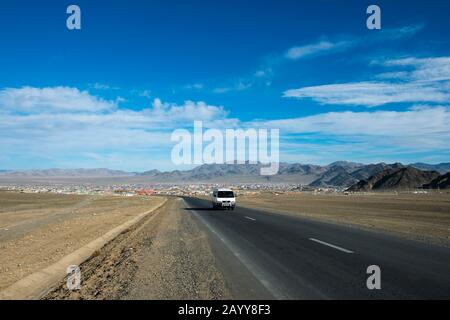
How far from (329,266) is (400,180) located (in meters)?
187

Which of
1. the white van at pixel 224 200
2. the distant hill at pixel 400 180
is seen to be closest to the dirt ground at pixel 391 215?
the white van at pixel 224 200

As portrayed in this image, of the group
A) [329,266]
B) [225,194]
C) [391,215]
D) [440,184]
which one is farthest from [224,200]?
[440,184]

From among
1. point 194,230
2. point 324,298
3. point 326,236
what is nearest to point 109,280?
point 324,298

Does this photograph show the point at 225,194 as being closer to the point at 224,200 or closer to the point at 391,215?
the point at 224,200

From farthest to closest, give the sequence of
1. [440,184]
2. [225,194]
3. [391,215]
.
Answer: [440,184] < [225,194] < [391,215]

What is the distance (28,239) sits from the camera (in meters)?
19.3

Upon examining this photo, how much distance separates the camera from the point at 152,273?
10.7m

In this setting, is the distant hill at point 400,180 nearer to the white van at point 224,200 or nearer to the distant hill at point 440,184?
the distant hill at point 440,184

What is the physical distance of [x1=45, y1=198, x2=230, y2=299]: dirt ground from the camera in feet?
28.4

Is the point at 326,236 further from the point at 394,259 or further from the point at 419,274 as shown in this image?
the point at 419,274

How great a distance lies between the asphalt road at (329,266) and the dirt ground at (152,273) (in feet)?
Result: 1.59

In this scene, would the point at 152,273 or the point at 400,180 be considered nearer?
the point at 152,273

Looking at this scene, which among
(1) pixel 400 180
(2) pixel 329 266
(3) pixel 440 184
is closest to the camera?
(2) pixel 329 266

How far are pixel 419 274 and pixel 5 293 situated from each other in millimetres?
8517
